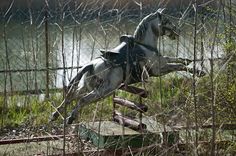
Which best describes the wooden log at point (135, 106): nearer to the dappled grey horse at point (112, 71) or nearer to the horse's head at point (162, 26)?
the dappled grey horse at point (112, 71)

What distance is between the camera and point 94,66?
5.06 metres

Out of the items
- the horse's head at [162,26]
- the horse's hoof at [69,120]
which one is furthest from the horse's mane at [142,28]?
the horse's hoof at [69,120]

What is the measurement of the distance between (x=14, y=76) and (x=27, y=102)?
182 cm

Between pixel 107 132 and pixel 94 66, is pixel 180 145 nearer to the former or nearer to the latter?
pixel 107 132

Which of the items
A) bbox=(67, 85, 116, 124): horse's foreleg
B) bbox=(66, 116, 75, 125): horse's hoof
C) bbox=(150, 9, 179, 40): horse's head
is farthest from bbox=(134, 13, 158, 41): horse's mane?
bbox=(66, 116, 75, 125): horse's hoof

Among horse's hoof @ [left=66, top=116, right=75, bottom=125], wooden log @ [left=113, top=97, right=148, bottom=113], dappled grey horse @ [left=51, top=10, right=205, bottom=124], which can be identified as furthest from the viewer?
dappled grey horse @ [left=51, top=10, right=205, bottom=124]

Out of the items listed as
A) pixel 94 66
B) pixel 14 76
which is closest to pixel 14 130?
pixel 94 66

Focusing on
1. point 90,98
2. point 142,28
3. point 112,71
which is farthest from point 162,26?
point 90,98

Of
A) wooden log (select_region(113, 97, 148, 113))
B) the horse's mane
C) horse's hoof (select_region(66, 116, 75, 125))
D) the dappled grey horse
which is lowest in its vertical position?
horse's hoof (select_region(66, 116, 75, 125))

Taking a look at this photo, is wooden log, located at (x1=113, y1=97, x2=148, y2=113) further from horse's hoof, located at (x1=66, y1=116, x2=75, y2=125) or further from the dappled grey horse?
horse's hoof, located at (x1=66, y1=116, x2=75, y2=125)

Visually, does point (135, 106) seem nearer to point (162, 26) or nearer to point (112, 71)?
point (112, 71)

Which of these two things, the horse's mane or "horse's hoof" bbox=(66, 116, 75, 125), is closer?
"horse's hoof" bbox=(66, 116, 75, 125)

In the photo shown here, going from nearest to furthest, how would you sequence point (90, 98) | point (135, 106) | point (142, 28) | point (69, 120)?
point (135, 106), point (69, 120), point (90, 98), point (142, 28)

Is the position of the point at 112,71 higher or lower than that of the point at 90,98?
higher
